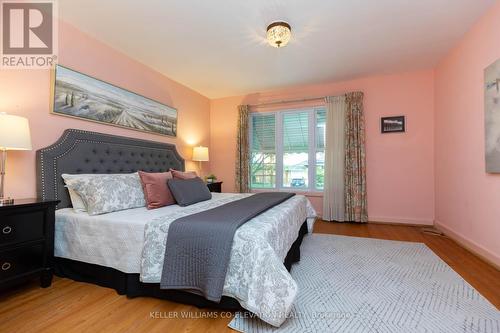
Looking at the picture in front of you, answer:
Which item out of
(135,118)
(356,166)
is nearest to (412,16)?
(356,166)

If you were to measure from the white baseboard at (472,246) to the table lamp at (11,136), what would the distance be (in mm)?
4225

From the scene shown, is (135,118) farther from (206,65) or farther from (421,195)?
(421,195)

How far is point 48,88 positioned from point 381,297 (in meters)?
3.49

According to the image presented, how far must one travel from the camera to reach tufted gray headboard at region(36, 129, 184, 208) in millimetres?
2219

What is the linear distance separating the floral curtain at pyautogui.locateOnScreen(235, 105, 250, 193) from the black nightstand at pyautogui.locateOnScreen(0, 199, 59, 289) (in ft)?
10.4

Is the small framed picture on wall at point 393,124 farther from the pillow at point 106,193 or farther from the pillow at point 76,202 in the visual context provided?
the pillow at point 76,202

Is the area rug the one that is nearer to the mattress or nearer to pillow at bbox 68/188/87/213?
the mattress

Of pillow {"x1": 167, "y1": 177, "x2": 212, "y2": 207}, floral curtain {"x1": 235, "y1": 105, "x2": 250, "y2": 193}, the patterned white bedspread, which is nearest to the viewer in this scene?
the patterned white bedspread

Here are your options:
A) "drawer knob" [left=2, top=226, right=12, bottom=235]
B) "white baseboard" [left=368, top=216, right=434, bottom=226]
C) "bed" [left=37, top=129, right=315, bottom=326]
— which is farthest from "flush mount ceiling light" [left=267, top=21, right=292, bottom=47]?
"white baseboard" [left=368, top=216, right=434, bottom=226]

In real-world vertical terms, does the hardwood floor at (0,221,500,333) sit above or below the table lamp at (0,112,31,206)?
below

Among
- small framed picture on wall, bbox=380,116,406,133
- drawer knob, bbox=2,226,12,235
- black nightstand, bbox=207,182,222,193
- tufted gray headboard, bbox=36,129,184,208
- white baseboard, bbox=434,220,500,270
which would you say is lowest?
white baseboard, bbox=434,220,500,270

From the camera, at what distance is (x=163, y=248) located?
5.41 feet

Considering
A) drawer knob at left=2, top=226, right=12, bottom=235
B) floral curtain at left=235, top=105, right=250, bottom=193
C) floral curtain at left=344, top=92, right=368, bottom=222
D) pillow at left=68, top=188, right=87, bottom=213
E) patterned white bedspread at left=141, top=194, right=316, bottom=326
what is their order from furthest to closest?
1. floral curtain at left=235, top=105, right=250, bottom=193
2. floral curtain at left=344, top=92, right=368, bottom=222
3. pillow at left=68, top=188, right=87, bottom=213
4. drawer knob at left=2, top=226, right=12, bottom=235
5. patterned white bedspread at left=141, top=194, right=316, bottom=326

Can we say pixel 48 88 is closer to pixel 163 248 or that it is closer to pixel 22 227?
pixel 22 227
